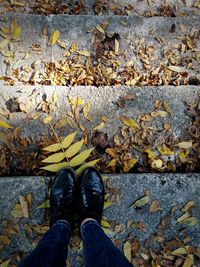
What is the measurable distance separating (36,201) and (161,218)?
805 mm

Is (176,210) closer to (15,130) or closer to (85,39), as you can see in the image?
(15,130)

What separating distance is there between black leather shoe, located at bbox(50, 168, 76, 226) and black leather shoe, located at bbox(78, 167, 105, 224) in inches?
2.9

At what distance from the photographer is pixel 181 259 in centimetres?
214

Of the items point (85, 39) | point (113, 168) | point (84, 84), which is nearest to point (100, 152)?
point (113, 168)

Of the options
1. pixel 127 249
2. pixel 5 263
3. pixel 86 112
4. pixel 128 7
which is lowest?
pixel 5 263

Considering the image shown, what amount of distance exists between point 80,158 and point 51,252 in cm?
73

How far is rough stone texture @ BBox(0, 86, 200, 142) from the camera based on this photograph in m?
2.18

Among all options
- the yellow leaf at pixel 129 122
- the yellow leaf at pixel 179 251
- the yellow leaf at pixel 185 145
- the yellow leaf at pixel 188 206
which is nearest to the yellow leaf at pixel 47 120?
the yellow leaf at pixel 129 122

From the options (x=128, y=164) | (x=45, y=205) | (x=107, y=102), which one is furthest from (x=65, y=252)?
(x=107, y=102)

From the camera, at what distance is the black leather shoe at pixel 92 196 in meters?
2.10

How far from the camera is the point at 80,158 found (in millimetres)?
→ 2170

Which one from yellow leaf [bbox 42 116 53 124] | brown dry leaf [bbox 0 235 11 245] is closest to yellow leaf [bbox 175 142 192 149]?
yellow leaf [bbox 42 116 53 124]

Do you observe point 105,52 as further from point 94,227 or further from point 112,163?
point 94,227

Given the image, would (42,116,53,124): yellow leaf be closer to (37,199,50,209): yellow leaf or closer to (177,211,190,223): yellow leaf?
(37,199,50,209): yellow leaf
